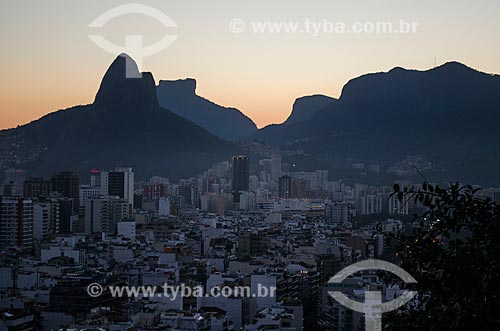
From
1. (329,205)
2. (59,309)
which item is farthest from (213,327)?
(329,205)

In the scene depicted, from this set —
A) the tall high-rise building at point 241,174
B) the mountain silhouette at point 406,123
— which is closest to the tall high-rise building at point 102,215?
the tall high-rise building at point 241,174

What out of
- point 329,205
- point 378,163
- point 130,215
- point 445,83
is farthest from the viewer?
point 445,83

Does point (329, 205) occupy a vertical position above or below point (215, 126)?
below

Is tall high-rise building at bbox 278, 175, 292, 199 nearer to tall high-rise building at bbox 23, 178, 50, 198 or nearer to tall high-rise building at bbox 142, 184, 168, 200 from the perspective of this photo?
tall high-rise building at bbox 142, 184, 168, 200

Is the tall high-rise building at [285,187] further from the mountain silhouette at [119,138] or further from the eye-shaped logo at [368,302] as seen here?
the eye-shaped logo at [368,302]

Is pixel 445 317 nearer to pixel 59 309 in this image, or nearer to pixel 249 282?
pixel 59 309
